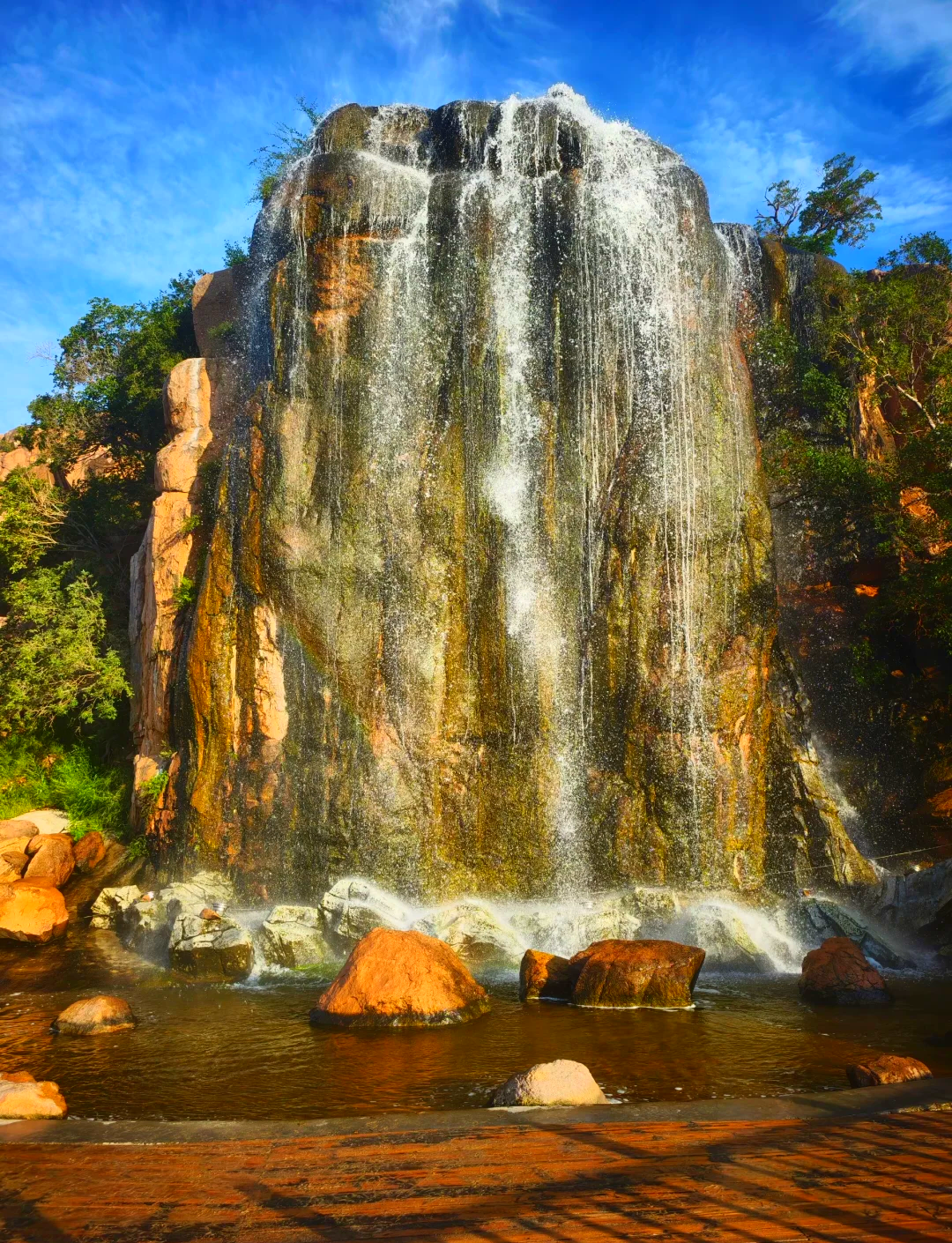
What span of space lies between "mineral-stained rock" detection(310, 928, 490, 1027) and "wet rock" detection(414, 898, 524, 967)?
9.78 ft

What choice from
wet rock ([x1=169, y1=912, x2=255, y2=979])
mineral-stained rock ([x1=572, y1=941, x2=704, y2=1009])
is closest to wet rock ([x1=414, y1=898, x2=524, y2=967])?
wet rock ([x1=169, y1=912, x2=255, y2=979])

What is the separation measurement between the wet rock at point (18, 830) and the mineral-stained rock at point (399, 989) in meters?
10.8

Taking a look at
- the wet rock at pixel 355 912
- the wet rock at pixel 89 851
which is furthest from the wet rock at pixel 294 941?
the wet rock at pixel 89 851

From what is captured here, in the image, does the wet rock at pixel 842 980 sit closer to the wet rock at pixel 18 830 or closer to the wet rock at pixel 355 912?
the wet rock at pixel 355 912

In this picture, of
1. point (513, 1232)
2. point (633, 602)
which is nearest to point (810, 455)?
point (633, 602)

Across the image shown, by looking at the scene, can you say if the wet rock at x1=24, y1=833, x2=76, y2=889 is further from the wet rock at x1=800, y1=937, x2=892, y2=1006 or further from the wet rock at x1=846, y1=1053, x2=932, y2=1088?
the wet rock at x1=846, y1=1053, x2=932, y2=1088

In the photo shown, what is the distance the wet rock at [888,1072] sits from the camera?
20.4 ft

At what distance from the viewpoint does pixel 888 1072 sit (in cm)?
626

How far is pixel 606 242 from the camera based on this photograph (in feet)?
54.3

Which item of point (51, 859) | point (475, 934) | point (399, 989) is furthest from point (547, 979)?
point (51, 859)

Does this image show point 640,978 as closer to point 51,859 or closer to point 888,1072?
point 888,1072

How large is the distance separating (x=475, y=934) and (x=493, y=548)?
6083 mm

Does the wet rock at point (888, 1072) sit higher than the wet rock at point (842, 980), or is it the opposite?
the wet rock at point (842, 980)

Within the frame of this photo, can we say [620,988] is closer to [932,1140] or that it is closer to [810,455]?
[932,1140]
